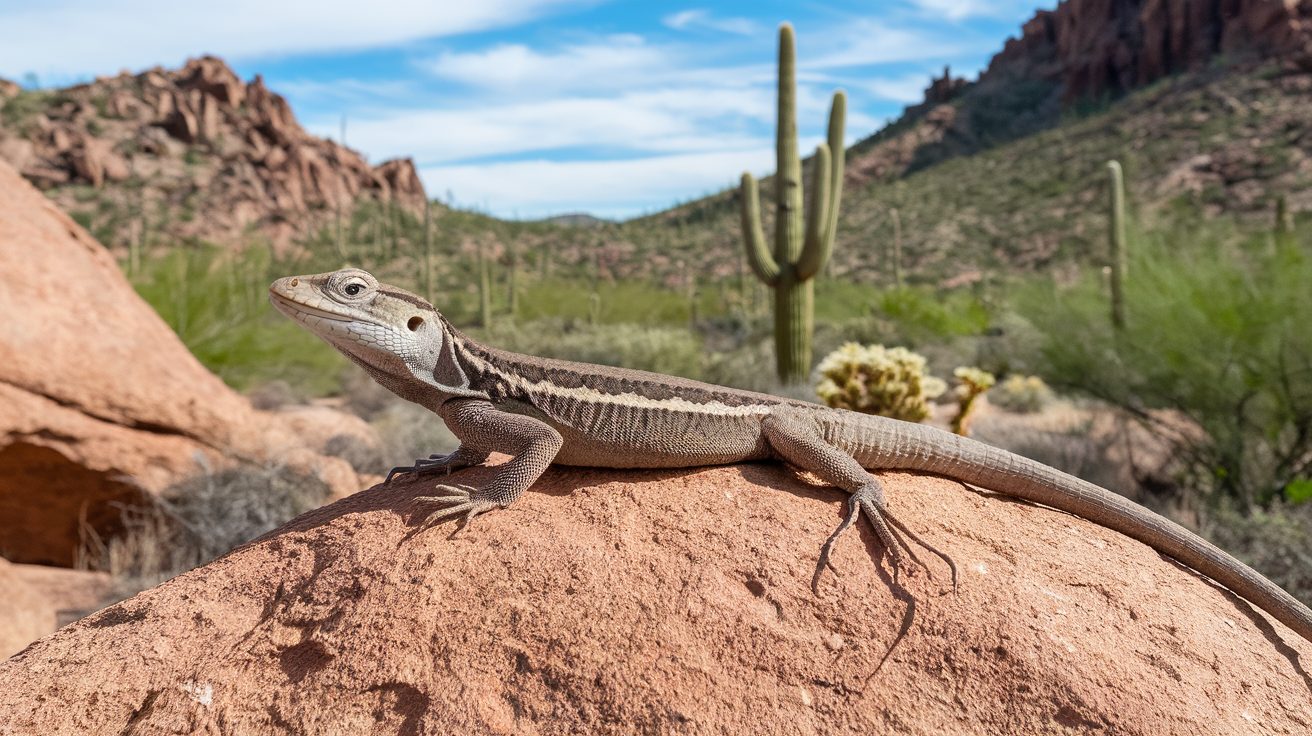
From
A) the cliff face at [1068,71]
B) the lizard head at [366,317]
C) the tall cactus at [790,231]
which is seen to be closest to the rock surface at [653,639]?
the lizard head at [366,317]

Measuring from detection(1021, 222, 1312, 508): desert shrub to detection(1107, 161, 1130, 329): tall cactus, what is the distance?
850mm

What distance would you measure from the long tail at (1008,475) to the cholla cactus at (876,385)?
520 centimetres

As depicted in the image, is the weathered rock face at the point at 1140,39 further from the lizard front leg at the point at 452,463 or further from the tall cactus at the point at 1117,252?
the lizard front leg at the point at 452,463

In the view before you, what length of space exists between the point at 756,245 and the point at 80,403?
1019 centimetres

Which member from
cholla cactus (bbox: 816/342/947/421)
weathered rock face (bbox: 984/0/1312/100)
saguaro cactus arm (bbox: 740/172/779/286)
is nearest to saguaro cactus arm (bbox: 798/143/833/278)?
saguaro cactus arm (bbox: 740/172/779/286)

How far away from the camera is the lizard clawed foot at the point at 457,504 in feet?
11.1

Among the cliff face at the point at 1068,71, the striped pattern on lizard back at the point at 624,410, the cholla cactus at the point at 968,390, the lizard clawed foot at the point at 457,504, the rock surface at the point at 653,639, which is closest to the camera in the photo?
the rock surface at the point at 653,639

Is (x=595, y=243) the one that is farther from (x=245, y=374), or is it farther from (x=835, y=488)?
(x=835, y=488)

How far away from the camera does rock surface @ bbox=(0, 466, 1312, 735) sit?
2.88 m

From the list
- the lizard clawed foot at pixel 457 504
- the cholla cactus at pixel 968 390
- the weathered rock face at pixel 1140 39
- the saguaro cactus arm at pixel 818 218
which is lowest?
the cholla cactus at pixel 968 390

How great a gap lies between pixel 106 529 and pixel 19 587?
1.59 metres

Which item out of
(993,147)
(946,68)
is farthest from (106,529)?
(946,68)

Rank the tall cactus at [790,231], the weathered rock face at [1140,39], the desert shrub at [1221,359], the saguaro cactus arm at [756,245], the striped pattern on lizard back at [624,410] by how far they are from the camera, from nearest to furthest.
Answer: the striped pattern on lizard back at [624,410] < the desert shrub at [1221,359] < the tall cactus at [790,231] < the saguaro cactus arm at [756,245] < the weathered rock face at [1140,39]

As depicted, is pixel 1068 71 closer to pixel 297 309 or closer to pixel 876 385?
pixel 876 385
